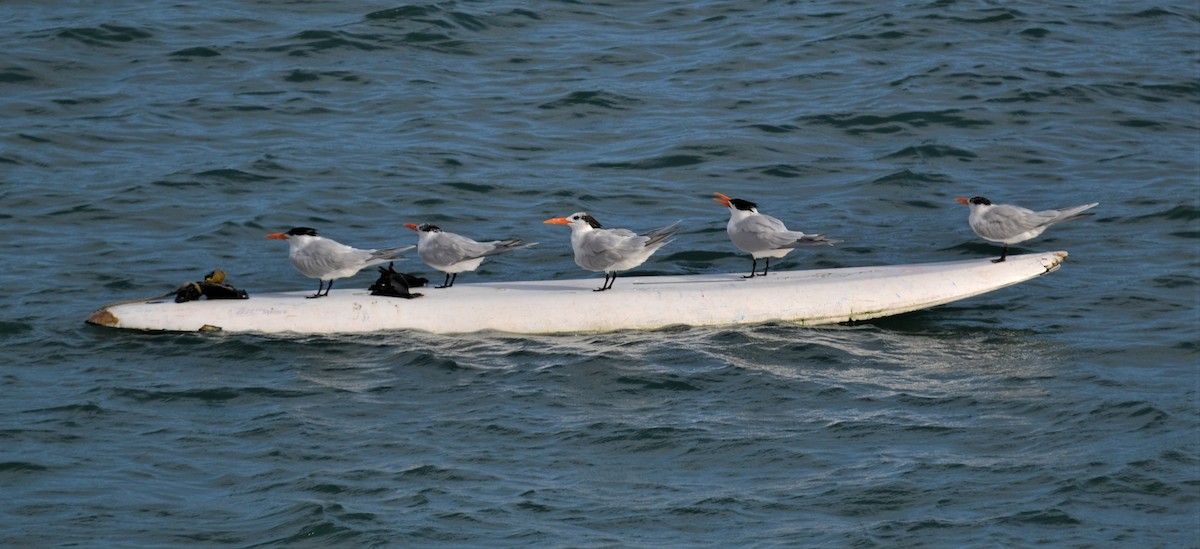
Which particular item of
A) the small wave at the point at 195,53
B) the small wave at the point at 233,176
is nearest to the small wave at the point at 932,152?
the small wave at the point at 233,176

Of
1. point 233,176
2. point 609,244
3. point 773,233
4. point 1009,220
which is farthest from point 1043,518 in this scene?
point 233,176

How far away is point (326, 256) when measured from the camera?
13.4 m

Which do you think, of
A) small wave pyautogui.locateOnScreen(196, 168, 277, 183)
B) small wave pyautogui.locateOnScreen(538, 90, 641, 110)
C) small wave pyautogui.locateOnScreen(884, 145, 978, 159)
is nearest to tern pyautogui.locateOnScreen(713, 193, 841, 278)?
small wave pyautogui.locateOnScreen(884, 145, 978, 159)

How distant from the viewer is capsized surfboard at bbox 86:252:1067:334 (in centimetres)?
1330

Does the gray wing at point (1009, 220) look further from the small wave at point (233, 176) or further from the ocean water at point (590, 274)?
the small wave at point (233, 176)

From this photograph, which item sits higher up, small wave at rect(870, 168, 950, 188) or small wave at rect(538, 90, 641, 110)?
small wave at rect(538, 90, 641, 110)

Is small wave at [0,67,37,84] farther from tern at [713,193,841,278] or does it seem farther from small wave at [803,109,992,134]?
tern at [713,193,841,278]

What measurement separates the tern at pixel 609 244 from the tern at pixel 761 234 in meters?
0.73

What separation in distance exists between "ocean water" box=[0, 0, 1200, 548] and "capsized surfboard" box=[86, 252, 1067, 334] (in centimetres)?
21

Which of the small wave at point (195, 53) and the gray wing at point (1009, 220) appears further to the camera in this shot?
the small wave at point (195, 53)

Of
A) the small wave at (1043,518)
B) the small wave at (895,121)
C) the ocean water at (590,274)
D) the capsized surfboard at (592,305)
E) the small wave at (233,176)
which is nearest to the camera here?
the small wave at (1043,518)

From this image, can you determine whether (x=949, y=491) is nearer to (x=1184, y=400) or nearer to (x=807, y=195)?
(x=1184, y=400)

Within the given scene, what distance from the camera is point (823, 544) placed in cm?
918

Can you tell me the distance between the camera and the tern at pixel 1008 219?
14031 mm
